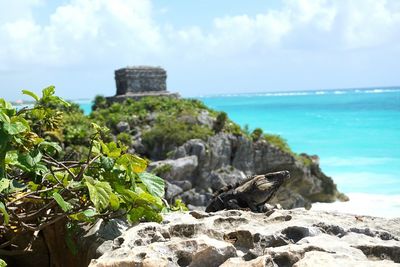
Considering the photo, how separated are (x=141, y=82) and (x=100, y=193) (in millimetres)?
29525

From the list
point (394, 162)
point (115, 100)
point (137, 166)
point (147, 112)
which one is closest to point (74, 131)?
point (147, 112)

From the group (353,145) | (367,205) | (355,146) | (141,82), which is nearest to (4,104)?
(367,205)

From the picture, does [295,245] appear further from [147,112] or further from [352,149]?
[352,149]

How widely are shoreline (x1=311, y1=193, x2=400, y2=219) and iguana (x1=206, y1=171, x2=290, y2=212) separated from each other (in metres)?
21.7

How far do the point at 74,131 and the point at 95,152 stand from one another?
2067cm

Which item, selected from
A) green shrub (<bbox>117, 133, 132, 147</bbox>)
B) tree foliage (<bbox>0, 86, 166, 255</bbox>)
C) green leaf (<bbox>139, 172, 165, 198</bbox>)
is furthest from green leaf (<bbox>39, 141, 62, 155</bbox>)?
green shrub (<bbox>117, 133, 132, 147</bbox>)

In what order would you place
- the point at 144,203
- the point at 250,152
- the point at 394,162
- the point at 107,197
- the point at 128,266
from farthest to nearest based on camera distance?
the point at 394,162 < the point at 250,152 < the point at 144,203 < the point at 107,197 < the point at 128,266

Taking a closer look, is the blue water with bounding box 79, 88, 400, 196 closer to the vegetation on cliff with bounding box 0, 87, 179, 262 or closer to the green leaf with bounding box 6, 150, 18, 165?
the vegetation on cliff with bounding box 0, 87, 179, 262

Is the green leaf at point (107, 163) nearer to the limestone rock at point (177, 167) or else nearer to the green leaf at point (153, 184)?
the green leaf at point (153, 184)

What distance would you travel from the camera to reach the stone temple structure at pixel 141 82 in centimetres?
3122

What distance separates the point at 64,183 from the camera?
2.74 m

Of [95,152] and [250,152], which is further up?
[95,152]

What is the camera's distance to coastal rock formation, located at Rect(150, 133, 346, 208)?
21812mm

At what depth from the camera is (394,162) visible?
38250 millimetres
